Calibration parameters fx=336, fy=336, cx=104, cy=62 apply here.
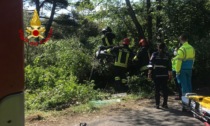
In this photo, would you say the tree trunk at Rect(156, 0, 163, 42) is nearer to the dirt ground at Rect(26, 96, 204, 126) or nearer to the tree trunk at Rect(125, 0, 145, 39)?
the tree trunk at Rect(125, 0, 145, 39)

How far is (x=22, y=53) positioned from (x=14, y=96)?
213 mm

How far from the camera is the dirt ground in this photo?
7.83 meters


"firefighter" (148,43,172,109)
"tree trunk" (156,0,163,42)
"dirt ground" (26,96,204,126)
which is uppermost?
"tree trunk" (156,0,163,42)

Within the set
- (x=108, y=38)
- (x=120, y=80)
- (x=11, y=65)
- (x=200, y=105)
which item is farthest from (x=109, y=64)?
(x=11, y=65)

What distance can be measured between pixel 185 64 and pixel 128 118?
2.26 m

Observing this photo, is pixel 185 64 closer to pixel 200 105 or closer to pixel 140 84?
pixel 200 105

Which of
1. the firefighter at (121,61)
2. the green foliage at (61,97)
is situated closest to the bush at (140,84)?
the firefighter at (121,61)

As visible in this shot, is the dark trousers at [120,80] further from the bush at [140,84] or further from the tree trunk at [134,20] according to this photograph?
the tree trunk at [134,20]

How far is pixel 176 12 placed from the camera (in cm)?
1217

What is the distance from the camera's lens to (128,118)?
27.2 feet

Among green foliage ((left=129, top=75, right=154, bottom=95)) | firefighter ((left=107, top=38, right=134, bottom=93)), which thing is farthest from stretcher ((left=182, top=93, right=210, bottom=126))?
firefighter ((left=107, top=38, right=134, bottom=93))

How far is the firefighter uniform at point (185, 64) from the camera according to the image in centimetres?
891

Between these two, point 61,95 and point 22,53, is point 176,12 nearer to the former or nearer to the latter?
point 61,95

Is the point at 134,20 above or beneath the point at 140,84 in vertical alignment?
above
